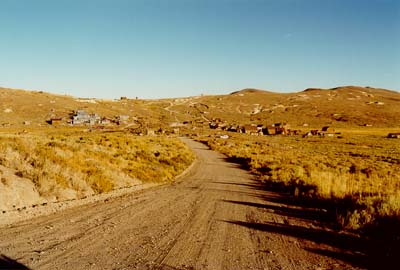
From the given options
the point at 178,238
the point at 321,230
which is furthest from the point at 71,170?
the point at 321,230

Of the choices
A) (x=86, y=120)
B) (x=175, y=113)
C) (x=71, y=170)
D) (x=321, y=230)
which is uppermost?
(x=71, y=170)

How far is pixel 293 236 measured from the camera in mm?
9836

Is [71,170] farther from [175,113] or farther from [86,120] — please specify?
[175,113]

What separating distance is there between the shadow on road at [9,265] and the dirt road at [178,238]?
0.7 inches

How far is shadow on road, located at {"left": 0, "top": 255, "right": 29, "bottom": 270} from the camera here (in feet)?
22.7

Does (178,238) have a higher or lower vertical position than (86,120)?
higher

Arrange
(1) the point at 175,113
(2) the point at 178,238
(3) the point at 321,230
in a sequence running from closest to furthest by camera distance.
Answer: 1. (2) the point at 178,238
2. (3) the point at 321,230
3. (1) the point at 175,113

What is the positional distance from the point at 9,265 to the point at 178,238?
3.69 metres

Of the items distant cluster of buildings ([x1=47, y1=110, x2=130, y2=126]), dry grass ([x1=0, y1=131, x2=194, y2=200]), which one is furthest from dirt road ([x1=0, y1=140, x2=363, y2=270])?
distant cluster of buildings ([x1=47, y1=110, x2=130, y2=126])

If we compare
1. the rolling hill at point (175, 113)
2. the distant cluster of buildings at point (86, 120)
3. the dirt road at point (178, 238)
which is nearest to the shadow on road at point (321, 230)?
the dirt road at point (178, 238)

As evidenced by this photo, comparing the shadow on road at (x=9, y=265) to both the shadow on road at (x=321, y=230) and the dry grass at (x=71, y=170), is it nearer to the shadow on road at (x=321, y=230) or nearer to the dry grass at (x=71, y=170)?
the shadow on road at (x=321, y=230)

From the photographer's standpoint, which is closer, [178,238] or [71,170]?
[178,238]

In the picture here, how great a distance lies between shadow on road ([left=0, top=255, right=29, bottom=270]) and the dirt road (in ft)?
0.06

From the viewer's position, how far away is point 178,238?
9312 mm
